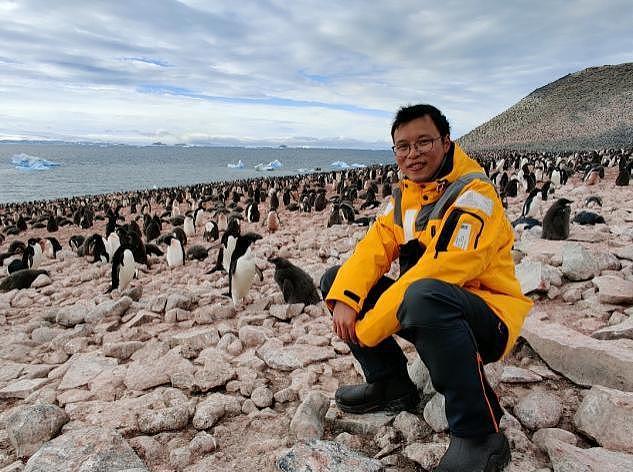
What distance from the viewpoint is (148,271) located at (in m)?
8.09

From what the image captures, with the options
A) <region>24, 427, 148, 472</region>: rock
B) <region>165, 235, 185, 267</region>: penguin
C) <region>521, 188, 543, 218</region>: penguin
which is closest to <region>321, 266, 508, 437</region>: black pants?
<region>24, 427, 148, 472</region>: rock

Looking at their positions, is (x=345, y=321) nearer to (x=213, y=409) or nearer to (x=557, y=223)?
(x=213, y=409)

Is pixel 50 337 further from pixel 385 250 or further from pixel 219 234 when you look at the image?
pixel 219 234

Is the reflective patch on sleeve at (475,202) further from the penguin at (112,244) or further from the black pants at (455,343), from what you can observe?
the penguin at (112,244)

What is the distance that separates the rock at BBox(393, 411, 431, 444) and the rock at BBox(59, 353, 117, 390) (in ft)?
7.18

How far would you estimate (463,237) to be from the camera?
5.83 ft

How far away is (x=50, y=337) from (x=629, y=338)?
190 inches

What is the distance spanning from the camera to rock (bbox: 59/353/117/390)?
3.02 meters

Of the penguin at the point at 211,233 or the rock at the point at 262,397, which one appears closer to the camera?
the rock at the point at 262,397

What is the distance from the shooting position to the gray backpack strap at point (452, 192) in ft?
6.38

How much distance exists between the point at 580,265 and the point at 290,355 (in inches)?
106

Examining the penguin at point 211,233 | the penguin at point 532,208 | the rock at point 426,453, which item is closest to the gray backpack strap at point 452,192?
the rock at point 426,453

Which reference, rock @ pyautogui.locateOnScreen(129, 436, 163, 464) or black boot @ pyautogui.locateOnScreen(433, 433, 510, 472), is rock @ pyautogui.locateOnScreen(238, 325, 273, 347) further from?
black boot @ pyautogui.locateOnScreen(433, 433, 510, 472)

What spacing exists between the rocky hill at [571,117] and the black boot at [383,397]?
5364cm
